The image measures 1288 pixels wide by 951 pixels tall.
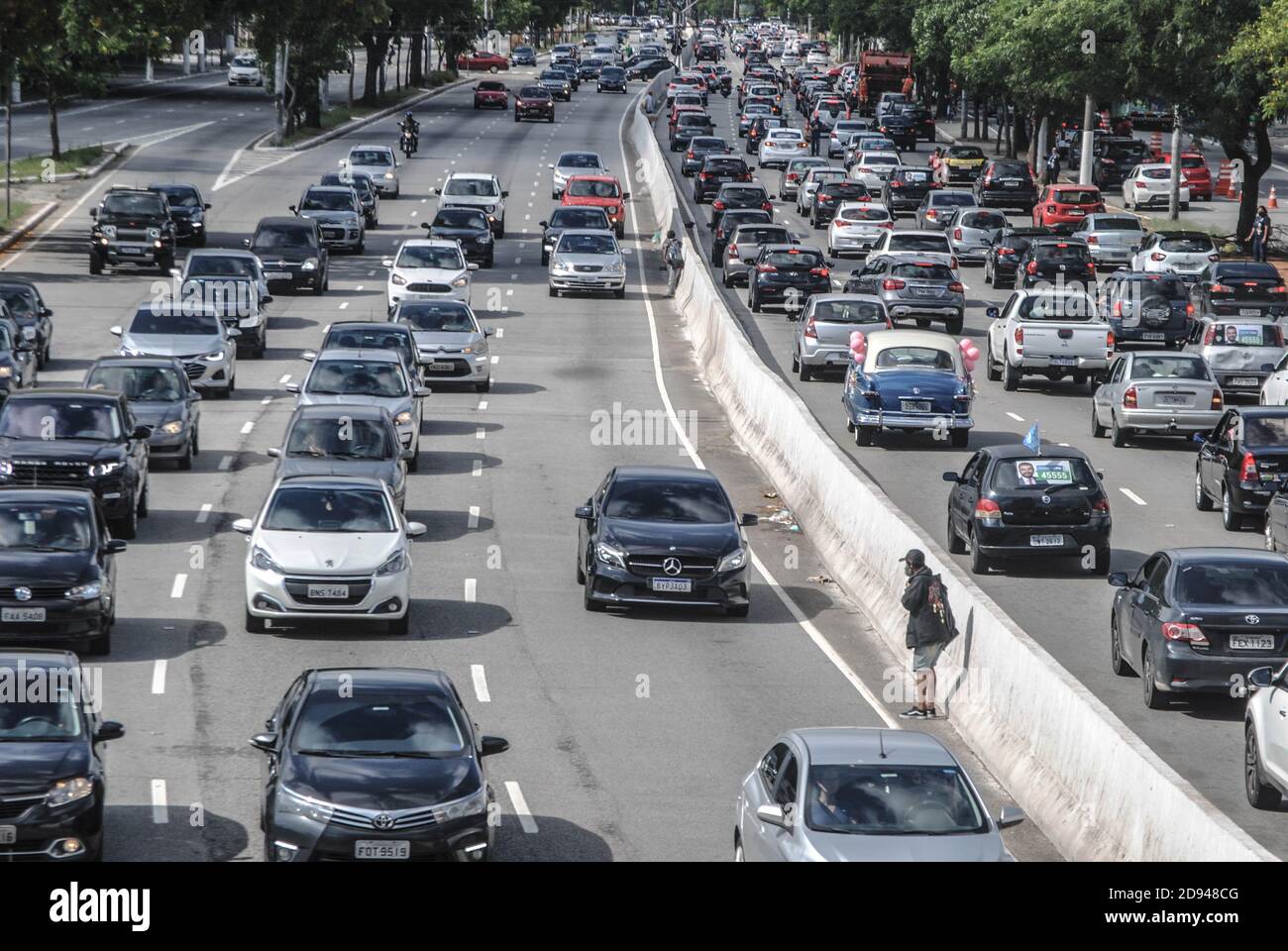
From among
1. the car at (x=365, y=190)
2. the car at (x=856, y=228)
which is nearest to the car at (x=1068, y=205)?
the car at (x=856, y=228)

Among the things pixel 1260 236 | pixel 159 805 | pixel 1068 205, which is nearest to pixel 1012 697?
pixel 159 805

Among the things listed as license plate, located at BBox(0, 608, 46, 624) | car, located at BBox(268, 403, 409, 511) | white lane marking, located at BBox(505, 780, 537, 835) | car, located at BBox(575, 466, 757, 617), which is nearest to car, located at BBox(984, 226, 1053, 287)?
car, located at BBox(268, 403, 409, 511)

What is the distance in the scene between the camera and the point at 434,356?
37906mm

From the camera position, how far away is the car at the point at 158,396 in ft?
98.3

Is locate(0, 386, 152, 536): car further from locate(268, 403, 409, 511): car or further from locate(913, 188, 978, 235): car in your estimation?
locate(913, 188, 978, 235): car

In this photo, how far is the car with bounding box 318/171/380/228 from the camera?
62394 mm

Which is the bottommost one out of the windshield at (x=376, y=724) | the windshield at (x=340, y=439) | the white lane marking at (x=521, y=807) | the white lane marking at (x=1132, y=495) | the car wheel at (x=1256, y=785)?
the white lane marking at (x=1132, y=495)

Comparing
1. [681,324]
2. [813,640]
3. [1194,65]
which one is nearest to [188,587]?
[813,640]

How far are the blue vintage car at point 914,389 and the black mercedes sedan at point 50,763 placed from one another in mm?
19246

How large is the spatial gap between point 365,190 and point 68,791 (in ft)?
168

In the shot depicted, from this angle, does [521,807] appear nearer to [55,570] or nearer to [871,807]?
[871,807]

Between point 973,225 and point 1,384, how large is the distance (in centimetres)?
3253

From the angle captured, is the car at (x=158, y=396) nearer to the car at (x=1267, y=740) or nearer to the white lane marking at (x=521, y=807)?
the white lane marking at (x=521, y=807)

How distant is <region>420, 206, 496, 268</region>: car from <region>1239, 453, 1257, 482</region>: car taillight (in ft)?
98.8
